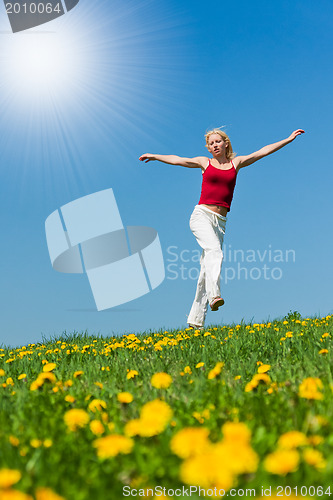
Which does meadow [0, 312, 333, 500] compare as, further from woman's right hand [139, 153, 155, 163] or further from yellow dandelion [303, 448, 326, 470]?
woman's right hand [139, 153, 155, 163]

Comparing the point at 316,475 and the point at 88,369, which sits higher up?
the point at 316,475

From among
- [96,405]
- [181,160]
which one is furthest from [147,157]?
[96,405]

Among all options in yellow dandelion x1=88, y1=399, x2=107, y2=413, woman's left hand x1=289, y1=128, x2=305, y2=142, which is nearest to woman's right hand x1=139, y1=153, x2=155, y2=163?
woman's left hand x1=289, y1=128, x2=305, y2=142

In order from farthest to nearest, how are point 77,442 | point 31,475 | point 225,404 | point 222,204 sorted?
point 222,204 < point 225,404 < point 77,442 < point 31,475

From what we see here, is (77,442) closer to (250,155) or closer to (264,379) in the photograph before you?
(264,379)

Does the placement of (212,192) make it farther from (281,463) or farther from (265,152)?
(281,463)

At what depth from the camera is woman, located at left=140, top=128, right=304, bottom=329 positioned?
305 inches

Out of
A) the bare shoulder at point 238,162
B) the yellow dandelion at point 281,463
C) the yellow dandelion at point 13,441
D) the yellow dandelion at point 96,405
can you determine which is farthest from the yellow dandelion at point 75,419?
the bare shoulder at point 238,162

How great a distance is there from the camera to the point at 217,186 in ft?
26.0

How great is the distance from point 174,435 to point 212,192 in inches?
245

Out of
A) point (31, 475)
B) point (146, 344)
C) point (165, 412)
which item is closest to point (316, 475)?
point (165, 412)

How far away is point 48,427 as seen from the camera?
8.14ft

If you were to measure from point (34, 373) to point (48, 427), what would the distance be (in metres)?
2.39

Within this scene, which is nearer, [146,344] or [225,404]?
[225,404]
